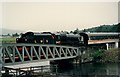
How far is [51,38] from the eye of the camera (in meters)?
36.0

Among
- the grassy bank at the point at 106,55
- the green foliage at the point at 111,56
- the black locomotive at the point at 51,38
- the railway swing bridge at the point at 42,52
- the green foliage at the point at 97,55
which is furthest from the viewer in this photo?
the green foliage at the point at 97,55

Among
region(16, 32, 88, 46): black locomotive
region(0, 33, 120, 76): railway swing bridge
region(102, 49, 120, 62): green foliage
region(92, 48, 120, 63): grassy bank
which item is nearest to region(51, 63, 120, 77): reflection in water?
region(0, 33, 120, 76): railway swing bridge

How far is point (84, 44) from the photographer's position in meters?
39.5

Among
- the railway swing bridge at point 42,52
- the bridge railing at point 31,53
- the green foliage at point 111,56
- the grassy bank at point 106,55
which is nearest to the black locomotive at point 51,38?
the railway swing bridge at point 42,52

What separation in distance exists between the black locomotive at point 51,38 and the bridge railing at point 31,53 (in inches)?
61.2

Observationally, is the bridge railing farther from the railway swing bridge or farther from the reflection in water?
the reflection in water

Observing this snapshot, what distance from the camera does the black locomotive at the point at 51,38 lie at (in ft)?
115

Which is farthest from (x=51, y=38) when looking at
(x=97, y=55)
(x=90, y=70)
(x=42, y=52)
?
(x=90, y=70)

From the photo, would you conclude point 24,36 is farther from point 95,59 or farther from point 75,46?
point 95,59

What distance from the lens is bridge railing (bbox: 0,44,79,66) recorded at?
22.9 meters

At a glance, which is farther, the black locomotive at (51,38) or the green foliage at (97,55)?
the green foliage at (97,55)

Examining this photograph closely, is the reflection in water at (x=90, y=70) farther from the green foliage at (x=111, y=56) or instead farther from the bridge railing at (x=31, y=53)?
the green foliage at (x=111, y=56)

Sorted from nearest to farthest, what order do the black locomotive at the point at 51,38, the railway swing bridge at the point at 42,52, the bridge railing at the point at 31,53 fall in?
the bridge railing at the point at 31,53 < the railway swing bridge at the point at 42,52 < the black locomotive at the point at 51,38

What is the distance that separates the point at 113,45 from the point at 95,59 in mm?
5033
